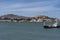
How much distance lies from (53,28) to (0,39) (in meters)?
40.5

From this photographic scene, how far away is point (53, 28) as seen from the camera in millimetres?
82750

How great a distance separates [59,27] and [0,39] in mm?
41846

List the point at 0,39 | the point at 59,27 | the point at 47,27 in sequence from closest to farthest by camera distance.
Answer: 1. the point at 0,39
2. the point at 47,27
3. the point at 59,27

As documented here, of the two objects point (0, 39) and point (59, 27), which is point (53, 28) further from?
point (0, 39)

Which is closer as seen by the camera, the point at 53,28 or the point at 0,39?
the point at 0,39

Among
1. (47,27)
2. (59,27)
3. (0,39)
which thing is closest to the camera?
(0,39)

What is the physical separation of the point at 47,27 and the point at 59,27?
22.3 ft

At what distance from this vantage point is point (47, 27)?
78.3 meters

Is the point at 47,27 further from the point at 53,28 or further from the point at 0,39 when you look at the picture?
the point at 0,39

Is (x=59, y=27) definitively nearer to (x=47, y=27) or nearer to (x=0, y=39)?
(x=47, y=27)

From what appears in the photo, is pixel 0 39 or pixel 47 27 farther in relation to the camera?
pixel 47 27

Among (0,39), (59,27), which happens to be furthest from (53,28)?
(0,39)

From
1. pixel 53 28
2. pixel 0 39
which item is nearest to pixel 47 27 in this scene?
pixel 53 28

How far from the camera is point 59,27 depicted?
83.3m
